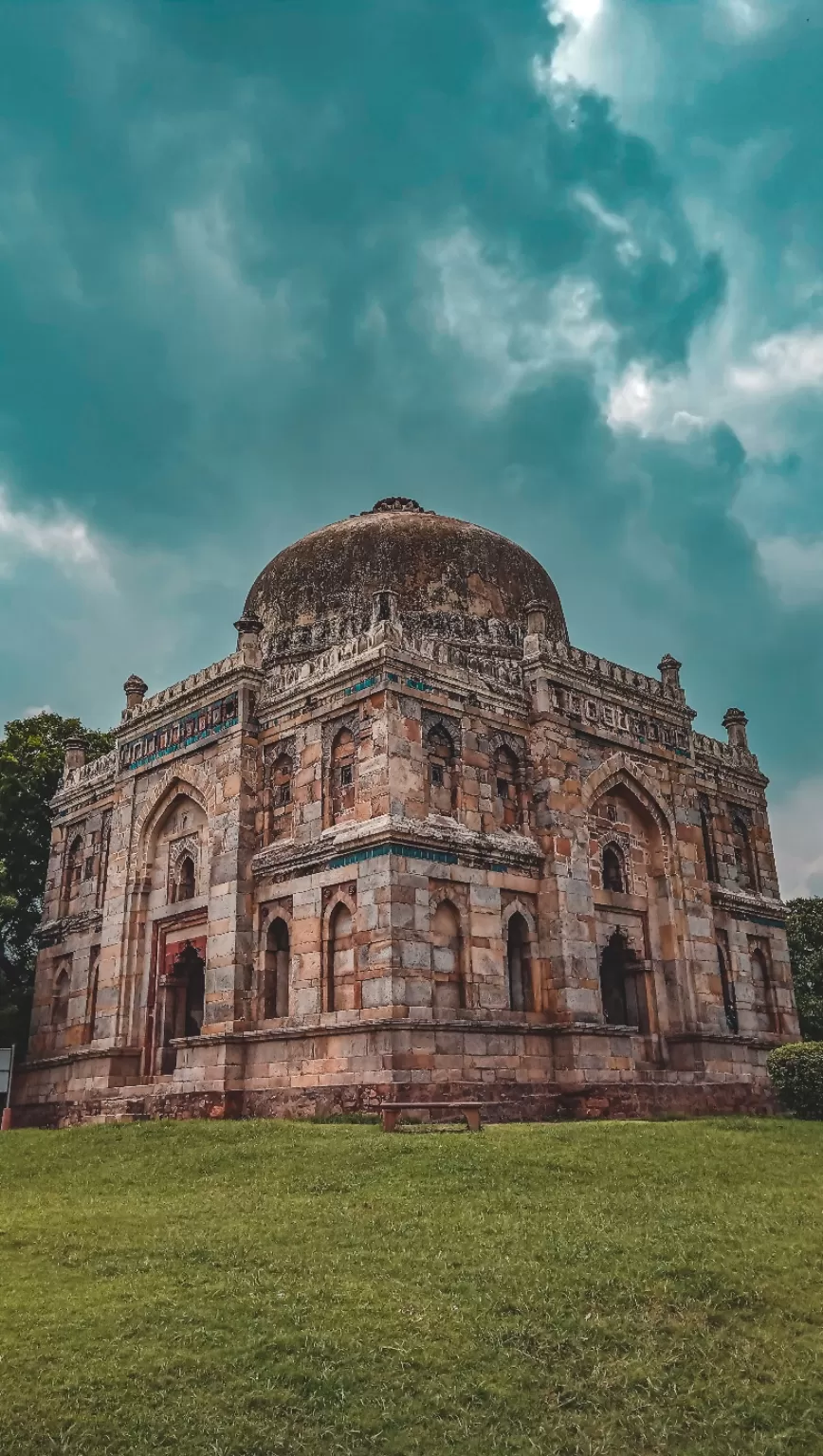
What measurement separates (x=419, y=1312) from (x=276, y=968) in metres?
10.9

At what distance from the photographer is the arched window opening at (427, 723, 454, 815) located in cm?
1791

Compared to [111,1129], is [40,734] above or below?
above

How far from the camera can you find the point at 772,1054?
17.6m

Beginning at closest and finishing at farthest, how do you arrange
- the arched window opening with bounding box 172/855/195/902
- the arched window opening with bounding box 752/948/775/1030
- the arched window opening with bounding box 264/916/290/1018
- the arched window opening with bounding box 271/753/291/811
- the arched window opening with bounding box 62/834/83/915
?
the arched window opening with bounding box 264/916/290/1018 < the arched window opening with bounding box 271/753/291/811 < the arched window opening with bounding box 172/855/195/902 < the arched window opening with bounding box 752/948/775/1030 < the arched window opening with bounding box 62/834/83/915

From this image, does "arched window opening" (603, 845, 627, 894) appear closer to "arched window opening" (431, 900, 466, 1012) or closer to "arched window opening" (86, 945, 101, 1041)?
"arched window opening" (431, 900, 466, 1012)

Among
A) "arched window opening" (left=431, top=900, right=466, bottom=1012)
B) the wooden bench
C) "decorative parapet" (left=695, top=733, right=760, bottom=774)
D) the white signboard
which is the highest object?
"decorative parapet" (left=695, top=733, right=760, bottom=774)

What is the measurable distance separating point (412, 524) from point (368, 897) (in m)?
9.88

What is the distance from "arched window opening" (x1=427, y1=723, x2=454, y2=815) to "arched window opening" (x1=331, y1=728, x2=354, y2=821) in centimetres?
124

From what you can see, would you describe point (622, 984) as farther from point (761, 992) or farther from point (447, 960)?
point (447, 960)

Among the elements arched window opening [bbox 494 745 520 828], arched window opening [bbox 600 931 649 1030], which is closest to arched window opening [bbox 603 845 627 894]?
arched window opening [bbox 600 931 649 1030]

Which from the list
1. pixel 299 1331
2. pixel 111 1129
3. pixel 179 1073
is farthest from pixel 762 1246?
pixel 179 1073

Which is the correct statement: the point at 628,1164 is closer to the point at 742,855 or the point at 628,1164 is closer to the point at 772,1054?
the point at 772,1054

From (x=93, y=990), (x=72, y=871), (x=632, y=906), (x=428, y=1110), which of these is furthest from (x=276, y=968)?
(x=72, y=871)

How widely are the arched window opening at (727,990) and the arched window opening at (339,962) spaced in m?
8.00
